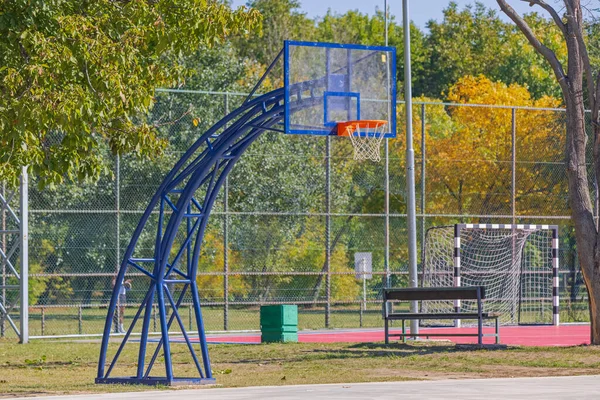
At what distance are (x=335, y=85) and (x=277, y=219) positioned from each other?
16149mm

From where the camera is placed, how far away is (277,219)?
3272 centimetres

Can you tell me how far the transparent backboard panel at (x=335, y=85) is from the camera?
15.9 metres

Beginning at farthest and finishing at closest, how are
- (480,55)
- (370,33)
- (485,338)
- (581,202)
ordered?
1. (370,33)
2. (480,55)
3. (485,338)
4. (581,202)

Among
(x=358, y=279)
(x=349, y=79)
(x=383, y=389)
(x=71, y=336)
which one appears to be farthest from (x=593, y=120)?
(x=358, y=279)

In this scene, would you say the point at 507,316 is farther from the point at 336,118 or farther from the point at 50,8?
the point at 50,8

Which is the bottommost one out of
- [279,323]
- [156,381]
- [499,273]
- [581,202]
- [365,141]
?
[156,381]

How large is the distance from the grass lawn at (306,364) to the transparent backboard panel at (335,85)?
3.25m

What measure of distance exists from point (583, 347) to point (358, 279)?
20763mm

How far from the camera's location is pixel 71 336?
2475 cm

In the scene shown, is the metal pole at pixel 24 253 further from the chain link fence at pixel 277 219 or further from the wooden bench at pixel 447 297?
the wooden bench at pixel 447 297

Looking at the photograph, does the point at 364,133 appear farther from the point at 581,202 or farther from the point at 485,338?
the point at 485,338

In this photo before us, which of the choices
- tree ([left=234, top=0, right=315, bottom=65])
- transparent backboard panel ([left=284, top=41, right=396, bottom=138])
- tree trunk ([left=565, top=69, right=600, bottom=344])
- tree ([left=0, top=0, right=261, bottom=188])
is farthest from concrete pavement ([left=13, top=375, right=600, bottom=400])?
tree ([left=234, top=0, right=315, bottom=65])

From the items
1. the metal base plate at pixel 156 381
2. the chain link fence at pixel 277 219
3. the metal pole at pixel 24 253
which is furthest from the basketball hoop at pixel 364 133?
the chain link fence at pixel 277 219

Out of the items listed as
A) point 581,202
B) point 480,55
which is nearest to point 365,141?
point 581,202
